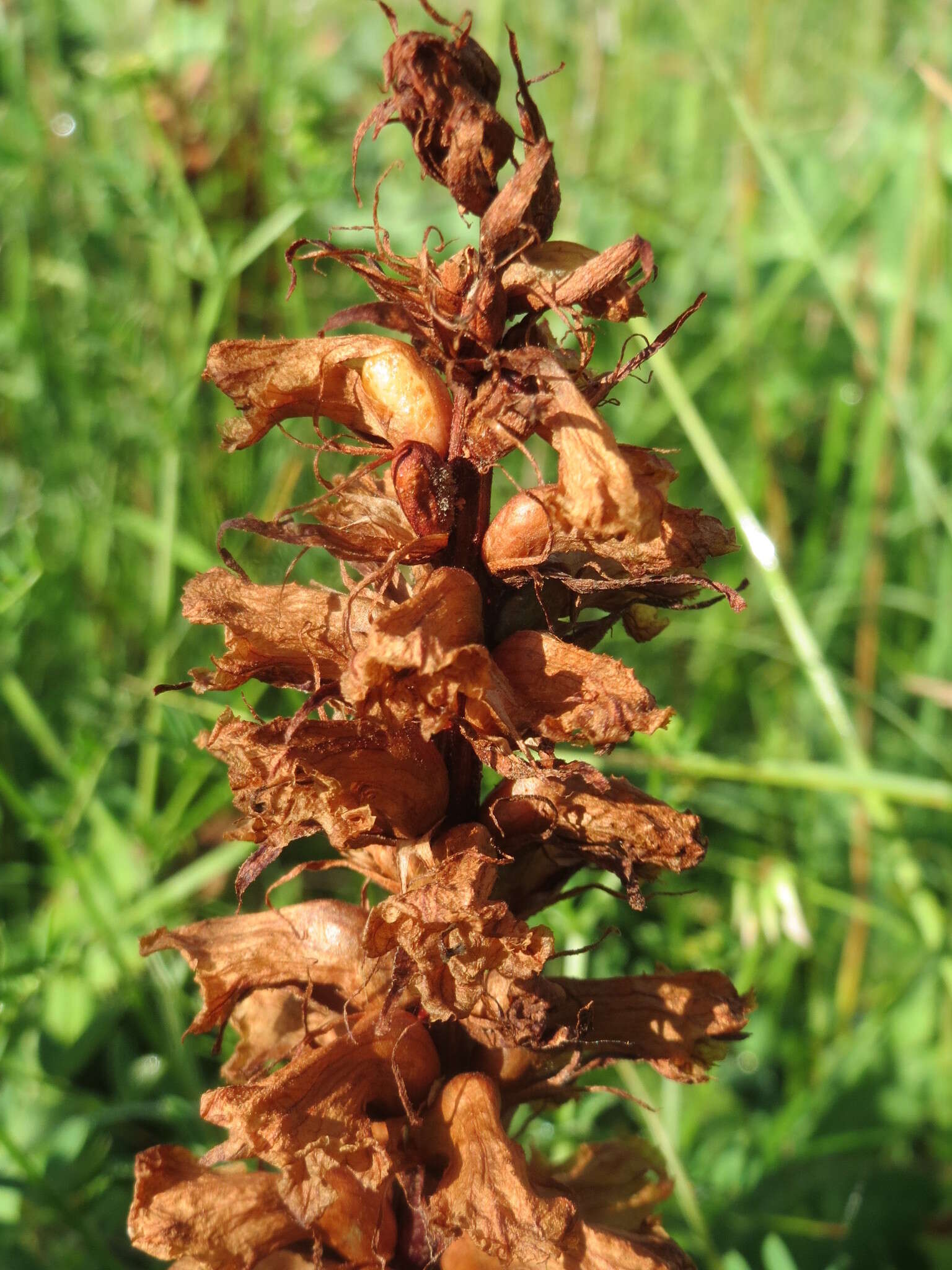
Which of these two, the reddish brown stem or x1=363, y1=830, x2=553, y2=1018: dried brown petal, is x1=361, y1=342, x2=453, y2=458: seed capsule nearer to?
the reddish brown stem

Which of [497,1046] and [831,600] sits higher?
[497,1046]

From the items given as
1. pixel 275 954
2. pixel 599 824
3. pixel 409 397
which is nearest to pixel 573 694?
pixel 599 824

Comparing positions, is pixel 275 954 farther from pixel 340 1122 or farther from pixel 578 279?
pixel 578 279

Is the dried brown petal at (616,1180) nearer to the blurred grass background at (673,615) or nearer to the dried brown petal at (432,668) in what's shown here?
the blurred grass background at (673,615)

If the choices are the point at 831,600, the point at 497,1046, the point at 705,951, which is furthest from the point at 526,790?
the point at 831,600

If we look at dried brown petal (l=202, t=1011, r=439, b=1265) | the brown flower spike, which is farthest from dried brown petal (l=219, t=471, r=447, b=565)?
dried brown petal (l=202, t=1011, r=439, b=1265)

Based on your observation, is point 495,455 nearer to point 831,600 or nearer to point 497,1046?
point 497,1046
